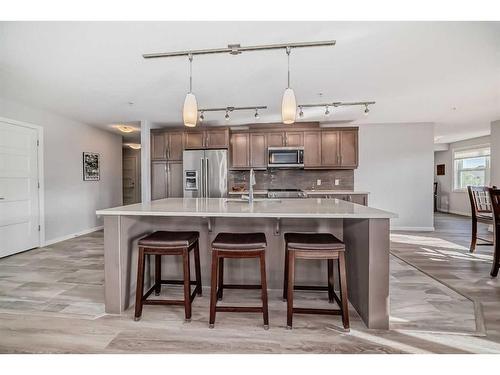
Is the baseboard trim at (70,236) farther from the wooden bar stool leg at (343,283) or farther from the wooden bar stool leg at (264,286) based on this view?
the wooden bar stool leg at (343,283)

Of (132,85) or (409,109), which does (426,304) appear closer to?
(409,109)

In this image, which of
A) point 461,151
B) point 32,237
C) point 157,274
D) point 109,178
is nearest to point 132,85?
point 157,274

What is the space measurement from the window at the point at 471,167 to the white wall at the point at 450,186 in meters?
0.16

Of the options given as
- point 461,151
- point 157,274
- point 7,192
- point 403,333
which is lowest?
point 403,333

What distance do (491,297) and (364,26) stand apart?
263cm

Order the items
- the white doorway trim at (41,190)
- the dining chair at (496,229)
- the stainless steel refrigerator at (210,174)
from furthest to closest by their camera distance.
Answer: the stainless steel refrigerator at (210,174)
the white doorway trim at (41,190)
the dining chair at (496,229)

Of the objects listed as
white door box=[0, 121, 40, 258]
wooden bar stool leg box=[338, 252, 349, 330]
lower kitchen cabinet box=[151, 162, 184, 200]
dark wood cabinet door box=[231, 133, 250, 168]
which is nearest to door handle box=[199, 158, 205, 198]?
lower kitchen cabinet box=[151, 162, 184, 200]

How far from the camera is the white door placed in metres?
3.74

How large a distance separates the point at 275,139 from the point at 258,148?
388mm

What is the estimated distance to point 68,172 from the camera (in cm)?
501

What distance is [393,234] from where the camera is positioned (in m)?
5.21

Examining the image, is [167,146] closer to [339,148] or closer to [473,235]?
[339,148]

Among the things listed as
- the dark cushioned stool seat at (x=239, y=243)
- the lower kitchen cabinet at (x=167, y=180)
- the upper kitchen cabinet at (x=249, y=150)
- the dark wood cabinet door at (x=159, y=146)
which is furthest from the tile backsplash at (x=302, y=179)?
the dark cushioned stool seat at (x=239, y=243)

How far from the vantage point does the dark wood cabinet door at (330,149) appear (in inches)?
205
